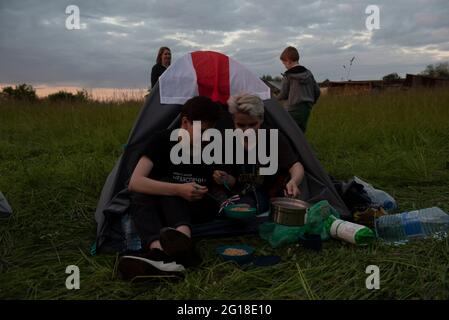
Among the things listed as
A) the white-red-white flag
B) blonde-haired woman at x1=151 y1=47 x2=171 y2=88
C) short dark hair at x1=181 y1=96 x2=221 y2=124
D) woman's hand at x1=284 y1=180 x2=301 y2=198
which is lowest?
woman's hand at x1=284 y1=180 x2=301 y2=198

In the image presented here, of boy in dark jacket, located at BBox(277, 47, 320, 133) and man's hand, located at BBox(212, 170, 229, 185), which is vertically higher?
boy in dark jacket, located at BBox(277, 47, 320, 133)

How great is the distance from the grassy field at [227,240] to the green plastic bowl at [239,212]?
17cm

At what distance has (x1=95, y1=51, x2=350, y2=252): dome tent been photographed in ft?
7.93

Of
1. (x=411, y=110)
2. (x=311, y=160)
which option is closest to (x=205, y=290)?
(x=311, y=160)

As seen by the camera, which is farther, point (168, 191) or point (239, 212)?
point (239, 212)

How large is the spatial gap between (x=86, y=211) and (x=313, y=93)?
285 centimetres

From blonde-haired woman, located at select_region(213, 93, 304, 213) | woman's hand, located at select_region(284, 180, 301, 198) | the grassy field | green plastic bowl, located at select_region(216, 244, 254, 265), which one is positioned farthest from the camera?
blonde-haired woman, located at select_region(213, 93, 304, 213)

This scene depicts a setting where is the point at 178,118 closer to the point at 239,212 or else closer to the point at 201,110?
the point at 201,110

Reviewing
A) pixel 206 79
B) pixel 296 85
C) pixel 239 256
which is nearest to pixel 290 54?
pixel 296 85

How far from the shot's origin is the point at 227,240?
2.36m

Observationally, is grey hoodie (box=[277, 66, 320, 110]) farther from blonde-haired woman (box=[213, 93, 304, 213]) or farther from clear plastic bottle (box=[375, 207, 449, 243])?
clear plastic bottle (box=[375, 207, 449, 243])

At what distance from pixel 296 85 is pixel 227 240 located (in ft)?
8.69

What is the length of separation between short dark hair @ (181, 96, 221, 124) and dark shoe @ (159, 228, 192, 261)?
590 millimetres

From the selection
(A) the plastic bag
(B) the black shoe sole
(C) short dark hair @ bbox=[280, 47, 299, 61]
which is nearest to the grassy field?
(B) the black shoe sole
